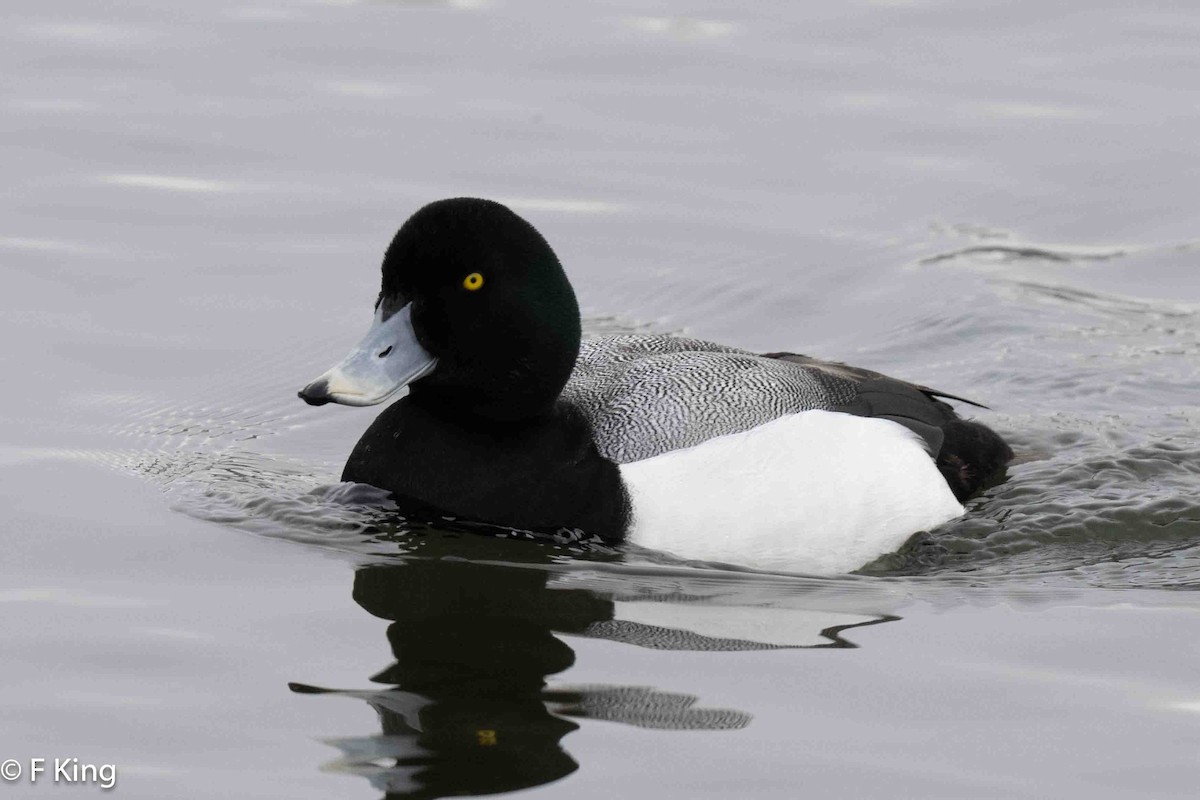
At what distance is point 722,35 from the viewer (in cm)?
1264

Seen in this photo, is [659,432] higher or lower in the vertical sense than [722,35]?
lower

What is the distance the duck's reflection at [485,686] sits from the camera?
518 centimetres

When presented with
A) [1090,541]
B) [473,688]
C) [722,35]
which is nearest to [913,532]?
[1090,541]

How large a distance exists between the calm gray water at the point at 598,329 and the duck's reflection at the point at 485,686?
19 millimetres

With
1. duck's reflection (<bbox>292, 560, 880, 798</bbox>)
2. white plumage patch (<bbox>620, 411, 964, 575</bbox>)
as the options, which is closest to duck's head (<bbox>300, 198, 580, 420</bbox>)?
white plumage patch (<bbox>620, 411, 964, 575</bbox>)

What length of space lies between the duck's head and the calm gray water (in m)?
0.55

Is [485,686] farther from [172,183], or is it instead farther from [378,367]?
[172,183]

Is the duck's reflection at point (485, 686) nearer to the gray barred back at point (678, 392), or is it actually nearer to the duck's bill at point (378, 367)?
the duck's bill at point (378, 367)

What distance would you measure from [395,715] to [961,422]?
3237 millimetres

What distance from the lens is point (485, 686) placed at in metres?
5.68

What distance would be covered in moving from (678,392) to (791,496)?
22.9 inches

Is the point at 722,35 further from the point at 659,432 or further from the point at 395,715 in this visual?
the point at 395,715

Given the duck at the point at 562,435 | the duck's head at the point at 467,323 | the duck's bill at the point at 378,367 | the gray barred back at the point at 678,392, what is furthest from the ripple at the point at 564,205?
the duck's bill at the point at 378,367

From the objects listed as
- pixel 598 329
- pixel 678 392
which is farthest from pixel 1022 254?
pixel 678 392
